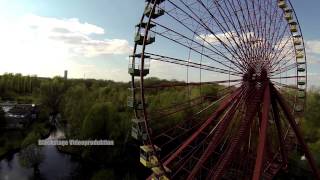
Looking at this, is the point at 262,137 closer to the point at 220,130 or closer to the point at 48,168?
the point at 220,130

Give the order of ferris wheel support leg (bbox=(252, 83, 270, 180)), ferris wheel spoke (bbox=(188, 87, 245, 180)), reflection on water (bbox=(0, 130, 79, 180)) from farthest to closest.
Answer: reflection on water (bbox=(0, 130, 79, 180)) → ferris wheel spoke (bbox=(188, 87, 245, 180)) → ferris wheel support leg (bbox=(252, 83, 270, 180))

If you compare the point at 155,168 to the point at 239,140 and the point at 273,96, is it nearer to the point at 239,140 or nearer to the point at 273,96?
the point at 239,140

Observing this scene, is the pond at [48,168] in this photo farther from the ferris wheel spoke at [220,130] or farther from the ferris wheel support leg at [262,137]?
the ferris wheel support leg at [262,137]

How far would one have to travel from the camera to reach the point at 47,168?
111ft

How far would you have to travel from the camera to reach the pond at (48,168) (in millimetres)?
31219

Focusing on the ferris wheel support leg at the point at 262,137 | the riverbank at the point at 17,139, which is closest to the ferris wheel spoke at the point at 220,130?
the ferris wheel support leg at the point at 262,137

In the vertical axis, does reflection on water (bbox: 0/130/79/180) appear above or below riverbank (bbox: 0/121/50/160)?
below

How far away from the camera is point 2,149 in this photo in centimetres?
3756

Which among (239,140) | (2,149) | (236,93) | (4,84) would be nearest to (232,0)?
(236,93)

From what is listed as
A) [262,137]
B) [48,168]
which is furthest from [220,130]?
[48,168]

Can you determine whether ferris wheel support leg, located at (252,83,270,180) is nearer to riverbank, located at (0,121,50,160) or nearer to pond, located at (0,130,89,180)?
pond, located at (0,130,89,180)

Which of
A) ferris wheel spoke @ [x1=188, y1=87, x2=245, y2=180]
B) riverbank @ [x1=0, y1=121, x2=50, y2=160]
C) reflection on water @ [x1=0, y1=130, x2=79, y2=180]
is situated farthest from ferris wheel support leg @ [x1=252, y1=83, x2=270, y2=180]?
riverbank @ [x1=0, y1=121, x2=50, y2=160]

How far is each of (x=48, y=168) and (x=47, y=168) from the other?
89mm

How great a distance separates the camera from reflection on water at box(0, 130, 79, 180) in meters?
31.2
